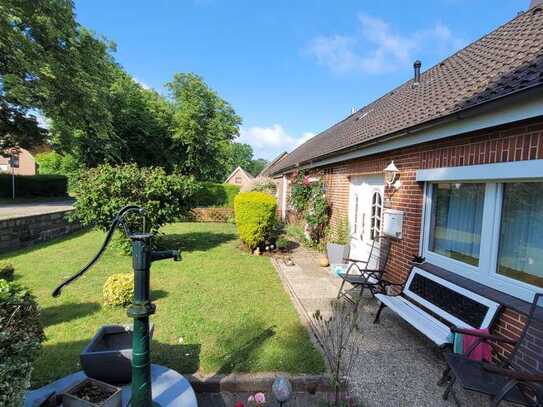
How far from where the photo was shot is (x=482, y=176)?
3.32 meters

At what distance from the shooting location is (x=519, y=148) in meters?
2.97

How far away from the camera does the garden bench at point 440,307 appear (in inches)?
117

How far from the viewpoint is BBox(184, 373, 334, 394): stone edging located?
279cm

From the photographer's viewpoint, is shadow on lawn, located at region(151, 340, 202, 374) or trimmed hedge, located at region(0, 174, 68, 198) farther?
trimmed hedge, located at region(0, 174, 68, 198)

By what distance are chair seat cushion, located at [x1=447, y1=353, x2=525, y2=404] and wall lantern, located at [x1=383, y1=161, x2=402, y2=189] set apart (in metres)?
3.11

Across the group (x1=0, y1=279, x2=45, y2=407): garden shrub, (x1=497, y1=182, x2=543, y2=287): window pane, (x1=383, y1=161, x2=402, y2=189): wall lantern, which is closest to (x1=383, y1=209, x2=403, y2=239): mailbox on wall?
(x1=383, y1=161, x2=402, y2=189): wall lantern

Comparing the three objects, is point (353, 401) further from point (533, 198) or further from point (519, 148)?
point (519, 148)

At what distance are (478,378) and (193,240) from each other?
9.16 meters

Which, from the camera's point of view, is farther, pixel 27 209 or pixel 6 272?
pixel 27 209

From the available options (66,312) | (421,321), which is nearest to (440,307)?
(421,321)

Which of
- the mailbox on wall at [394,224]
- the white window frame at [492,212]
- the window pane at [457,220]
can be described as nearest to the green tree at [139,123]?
the mailbox on wall at [394,224]

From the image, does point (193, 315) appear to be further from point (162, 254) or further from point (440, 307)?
point (440, 307)

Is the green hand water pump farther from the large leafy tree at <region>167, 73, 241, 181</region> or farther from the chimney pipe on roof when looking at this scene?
the large leafy tree at <region>167, 73, 241, 181</region>

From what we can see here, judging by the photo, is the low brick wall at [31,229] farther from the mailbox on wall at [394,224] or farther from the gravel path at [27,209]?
the mailbox on wall at [394,224]
